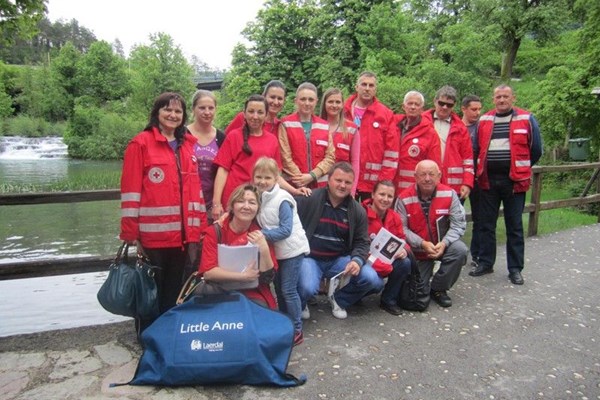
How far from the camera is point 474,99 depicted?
18.2 feet

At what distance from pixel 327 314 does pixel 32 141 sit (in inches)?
1574

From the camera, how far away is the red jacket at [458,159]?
4977mm

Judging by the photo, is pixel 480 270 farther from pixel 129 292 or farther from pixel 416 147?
pixel 129 292

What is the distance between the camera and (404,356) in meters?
3.43

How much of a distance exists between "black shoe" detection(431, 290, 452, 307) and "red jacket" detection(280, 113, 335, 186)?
4.99 ft

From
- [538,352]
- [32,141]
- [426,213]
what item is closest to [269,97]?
[426,213]

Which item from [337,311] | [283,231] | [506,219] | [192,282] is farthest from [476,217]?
[192,282]

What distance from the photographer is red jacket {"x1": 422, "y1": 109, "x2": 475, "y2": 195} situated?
16.3 feet

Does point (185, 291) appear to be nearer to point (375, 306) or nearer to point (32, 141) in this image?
point (375, 306)

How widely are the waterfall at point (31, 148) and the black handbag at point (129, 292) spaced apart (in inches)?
1283

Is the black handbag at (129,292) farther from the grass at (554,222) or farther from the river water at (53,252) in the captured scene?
the grass at (554,222)

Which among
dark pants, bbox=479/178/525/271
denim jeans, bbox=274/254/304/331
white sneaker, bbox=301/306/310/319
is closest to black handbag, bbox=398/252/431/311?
white sneaker, bbox=301/306/310/319

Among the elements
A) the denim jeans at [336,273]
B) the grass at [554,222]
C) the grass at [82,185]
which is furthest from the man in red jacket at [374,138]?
the grass at [82,185]

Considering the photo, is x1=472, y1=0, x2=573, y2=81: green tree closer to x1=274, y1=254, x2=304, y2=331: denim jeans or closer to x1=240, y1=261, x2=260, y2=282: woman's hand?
x1=274, y1=254, x2=304, y2=331: denim jeans
